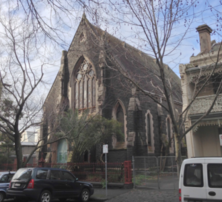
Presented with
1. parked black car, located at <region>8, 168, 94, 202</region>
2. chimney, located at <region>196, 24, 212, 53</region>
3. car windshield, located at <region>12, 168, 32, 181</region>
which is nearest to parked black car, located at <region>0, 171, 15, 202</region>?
parked black car, located at <region>8, 168, 94, 202</region>

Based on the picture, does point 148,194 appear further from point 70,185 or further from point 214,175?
point 214,175

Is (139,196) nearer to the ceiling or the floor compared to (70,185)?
nearer to the floor

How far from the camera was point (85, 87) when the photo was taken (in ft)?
79.9

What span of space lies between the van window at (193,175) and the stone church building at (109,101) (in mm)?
10860

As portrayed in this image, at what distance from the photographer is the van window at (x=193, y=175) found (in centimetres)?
637

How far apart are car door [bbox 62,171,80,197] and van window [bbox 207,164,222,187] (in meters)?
6.44

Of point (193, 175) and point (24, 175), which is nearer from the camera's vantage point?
point (193, 175)

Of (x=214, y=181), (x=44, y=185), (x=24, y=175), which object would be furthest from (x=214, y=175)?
(x=24, y=175)

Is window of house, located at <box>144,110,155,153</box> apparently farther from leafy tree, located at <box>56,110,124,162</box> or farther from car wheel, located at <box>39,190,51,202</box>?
car wheel, located at <box>39,190,51,202</box>

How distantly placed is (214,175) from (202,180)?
1.02 ft

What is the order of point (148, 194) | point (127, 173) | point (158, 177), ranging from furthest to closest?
point (127, 173)
point (158, 177)
point (148, 194)

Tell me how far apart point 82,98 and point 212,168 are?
1899 centimetres

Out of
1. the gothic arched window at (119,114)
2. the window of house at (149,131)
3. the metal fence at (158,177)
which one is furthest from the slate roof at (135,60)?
the metal fence at (158,177)

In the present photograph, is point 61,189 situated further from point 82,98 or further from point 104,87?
point 82,98
